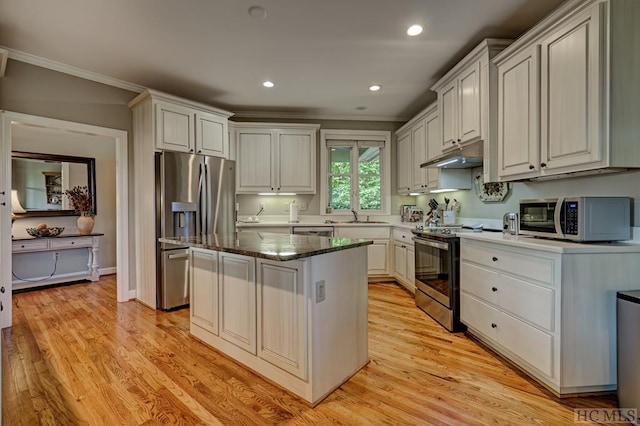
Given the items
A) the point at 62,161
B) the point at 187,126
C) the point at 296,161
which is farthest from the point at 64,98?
the point at 296,161

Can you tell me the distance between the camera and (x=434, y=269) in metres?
3.16

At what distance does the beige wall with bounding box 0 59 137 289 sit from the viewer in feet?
10.1

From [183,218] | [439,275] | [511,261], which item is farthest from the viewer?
[183,218]

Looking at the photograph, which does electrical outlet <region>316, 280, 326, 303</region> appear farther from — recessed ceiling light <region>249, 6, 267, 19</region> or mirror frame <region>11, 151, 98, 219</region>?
mirror frame <region>11, 151, 98, 219</region>

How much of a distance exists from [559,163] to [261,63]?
2858mm

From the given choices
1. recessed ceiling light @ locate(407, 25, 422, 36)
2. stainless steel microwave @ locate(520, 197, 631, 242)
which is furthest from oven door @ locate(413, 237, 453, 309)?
recessed ceiling light @ locate(407, 25, 422, 36)

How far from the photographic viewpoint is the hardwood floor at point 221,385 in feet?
5.69

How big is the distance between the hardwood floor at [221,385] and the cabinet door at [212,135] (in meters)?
2.22

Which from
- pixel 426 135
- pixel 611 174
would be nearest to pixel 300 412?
pixel 611 174

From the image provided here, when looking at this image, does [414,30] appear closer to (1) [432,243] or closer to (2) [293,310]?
(1) [432,243]

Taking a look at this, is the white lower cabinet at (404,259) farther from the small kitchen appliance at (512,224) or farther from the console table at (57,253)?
the console table at (57,253)

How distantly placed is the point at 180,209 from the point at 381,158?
129 inches

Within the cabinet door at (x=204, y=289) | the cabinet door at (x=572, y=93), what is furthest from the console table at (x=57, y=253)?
the cabinet door at (x=572, y=93)

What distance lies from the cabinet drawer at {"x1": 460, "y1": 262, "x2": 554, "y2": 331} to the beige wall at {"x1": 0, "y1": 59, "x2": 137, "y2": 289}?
3864 mm
